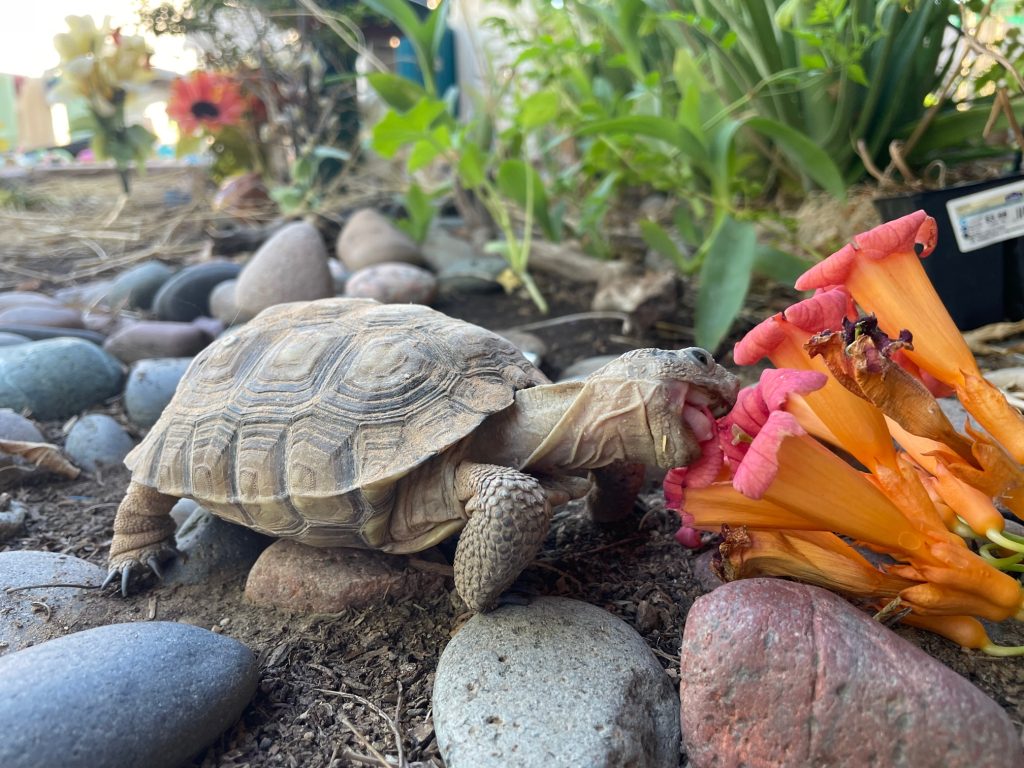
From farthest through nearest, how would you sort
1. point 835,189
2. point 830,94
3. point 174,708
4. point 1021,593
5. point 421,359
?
point 830,94
point 835,189
point 421,359
point 174,708
point 1021,593

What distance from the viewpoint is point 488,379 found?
186 cm

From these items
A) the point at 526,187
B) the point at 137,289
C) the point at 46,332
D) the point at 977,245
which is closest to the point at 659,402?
the point at 977,245

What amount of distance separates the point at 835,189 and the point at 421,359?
2.18 meters

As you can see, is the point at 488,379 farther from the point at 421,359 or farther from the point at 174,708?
the point at 174,708

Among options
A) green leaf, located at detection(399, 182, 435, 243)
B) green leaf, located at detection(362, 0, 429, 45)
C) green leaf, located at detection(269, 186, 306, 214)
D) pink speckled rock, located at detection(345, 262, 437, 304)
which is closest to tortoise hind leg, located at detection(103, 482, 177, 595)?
pink speckled rock, located at detection(345, 262, 437, 304)

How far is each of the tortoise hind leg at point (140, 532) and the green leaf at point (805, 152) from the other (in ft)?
8.29

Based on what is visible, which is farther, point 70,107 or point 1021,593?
point 70,107

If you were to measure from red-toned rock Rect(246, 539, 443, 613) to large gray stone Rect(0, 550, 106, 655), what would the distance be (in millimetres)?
458

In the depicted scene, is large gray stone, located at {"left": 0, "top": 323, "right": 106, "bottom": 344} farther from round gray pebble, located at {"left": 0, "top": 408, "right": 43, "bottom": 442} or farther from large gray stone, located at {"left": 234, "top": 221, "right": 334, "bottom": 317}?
round gray pebble, located at {"left": 0, "top": 408, "right": 43, "bottom": 442}


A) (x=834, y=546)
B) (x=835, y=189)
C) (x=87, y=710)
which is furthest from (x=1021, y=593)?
(x=835, y=189)

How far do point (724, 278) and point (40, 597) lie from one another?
2.62 metres

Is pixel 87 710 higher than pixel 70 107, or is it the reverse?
pixel 70 107

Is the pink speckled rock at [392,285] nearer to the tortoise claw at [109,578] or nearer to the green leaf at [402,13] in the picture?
the green leaf at [402,13]

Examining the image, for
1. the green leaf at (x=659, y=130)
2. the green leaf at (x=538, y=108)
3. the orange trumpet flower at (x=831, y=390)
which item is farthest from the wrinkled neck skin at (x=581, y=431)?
the green leaf at (x=538, y=108)
